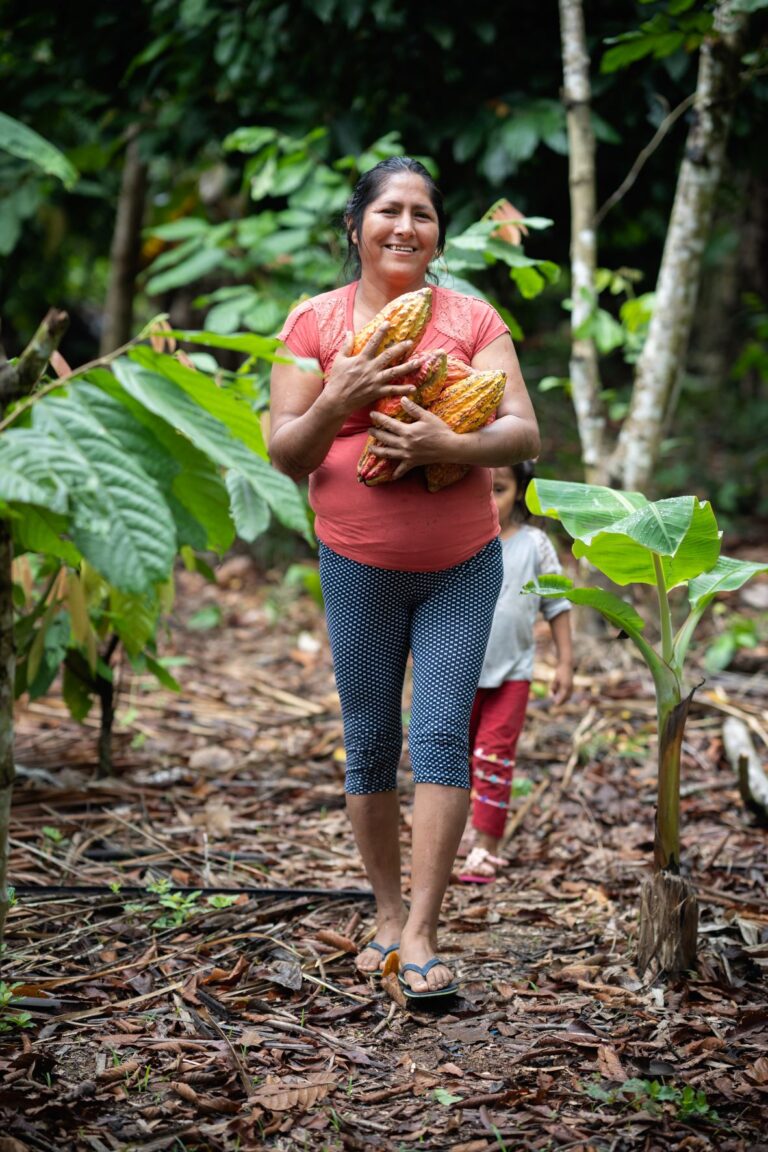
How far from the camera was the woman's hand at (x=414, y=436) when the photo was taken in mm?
2096

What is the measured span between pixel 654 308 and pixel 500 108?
1264 millimetres

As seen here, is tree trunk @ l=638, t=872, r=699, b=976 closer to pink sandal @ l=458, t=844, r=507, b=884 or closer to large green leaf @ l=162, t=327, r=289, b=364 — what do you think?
pink sandal @ l=458, t=844, r=507, b=884

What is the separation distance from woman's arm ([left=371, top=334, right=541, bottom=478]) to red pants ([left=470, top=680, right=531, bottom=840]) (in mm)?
1121

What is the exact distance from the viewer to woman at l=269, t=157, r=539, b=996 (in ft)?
7.34

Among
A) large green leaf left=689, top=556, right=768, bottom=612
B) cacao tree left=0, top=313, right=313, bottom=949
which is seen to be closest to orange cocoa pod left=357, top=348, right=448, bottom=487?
cacao tree left=0, top=313, right=313, bottom=949

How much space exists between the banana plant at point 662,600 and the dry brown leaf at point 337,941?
2.19 ft

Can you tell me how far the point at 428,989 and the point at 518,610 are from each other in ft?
4.44

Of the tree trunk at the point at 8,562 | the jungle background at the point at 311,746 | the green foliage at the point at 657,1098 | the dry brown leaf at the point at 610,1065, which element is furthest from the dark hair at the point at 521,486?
the tree trunk at the point at 8,562

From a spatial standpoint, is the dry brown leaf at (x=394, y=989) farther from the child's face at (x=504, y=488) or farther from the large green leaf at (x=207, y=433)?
the child's face at (x=504, y=488)

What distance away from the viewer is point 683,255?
4289 mm

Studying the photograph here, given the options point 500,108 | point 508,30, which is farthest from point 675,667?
point 508,30

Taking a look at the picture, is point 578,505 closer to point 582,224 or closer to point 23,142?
point 23,142

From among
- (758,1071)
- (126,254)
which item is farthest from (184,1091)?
(126,254)

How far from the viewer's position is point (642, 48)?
388 cm
